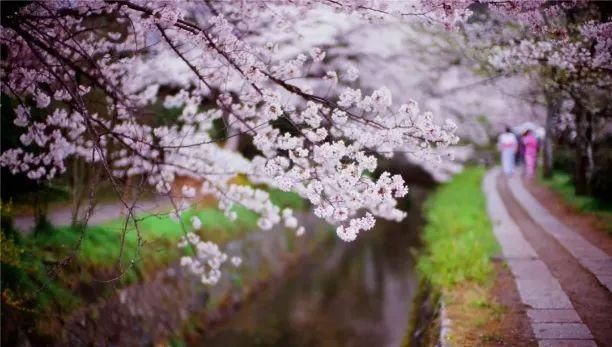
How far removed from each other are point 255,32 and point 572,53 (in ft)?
13.1

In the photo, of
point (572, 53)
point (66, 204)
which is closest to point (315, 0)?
point (572, 53)

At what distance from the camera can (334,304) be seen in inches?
384

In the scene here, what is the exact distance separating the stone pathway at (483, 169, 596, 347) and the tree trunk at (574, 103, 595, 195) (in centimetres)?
288

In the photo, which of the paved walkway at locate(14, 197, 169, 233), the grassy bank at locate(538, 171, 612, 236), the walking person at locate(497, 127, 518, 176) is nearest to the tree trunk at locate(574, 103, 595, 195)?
the grassy bank at locate(538, 171, 612, 236)

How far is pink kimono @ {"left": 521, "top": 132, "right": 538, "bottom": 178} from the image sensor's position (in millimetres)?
16859

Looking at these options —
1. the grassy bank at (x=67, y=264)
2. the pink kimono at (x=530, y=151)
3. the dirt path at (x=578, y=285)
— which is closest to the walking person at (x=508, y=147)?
the pink kimono at (x=530, y=151)

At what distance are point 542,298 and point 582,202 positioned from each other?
5.93 m

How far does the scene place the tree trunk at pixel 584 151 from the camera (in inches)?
416

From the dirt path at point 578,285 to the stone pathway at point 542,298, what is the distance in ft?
0.26

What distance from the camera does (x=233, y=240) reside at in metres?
10.8

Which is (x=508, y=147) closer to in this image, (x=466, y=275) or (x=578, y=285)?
(x=466, y=275)

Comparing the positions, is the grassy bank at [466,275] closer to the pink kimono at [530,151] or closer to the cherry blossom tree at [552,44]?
the cherry blossom tree at [552,44]

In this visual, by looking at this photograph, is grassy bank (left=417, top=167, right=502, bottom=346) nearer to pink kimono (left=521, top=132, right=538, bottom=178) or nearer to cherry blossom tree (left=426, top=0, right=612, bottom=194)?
cherry blossom tree (left=426, top=0, right=612, bottom=194)

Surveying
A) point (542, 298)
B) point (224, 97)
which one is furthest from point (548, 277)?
point (224, 97)
